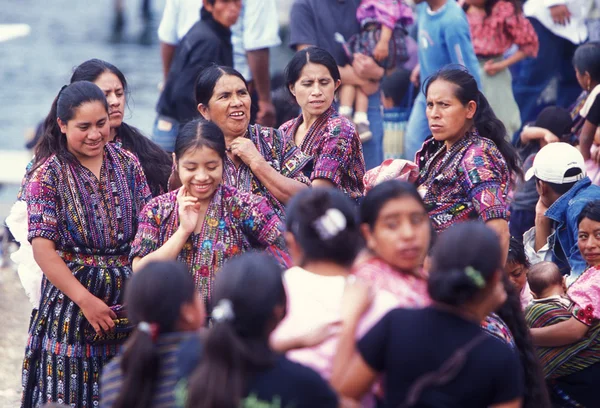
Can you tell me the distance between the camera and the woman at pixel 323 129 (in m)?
4.99

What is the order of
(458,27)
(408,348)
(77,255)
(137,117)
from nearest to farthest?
(408,348), (77,255), (458,27), (137,117)

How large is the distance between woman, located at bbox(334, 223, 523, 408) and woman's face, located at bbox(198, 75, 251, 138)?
6.49 feet

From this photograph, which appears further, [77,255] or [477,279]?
[77,255]

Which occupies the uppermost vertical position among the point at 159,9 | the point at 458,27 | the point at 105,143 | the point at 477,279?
the point at 159,9

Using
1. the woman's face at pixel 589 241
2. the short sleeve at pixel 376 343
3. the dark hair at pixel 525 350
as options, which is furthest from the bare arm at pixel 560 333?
the short sleeve at pixel 376 343

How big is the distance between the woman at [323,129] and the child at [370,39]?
90.2 inches

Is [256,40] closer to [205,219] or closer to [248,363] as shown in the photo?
[205,219]

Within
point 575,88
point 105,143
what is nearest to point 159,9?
point 575,88

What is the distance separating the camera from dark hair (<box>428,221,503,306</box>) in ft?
9.76

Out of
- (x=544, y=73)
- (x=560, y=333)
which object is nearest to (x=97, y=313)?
(x=560, y=333)

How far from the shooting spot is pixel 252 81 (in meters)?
7.88

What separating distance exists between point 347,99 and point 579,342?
11.5 ft

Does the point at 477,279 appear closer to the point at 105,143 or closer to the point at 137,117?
the point at 105,143

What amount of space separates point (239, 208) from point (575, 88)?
207 inches
